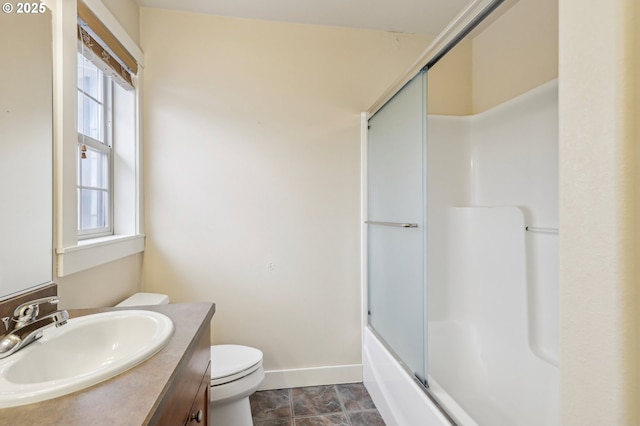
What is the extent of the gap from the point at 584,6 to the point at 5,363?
55.7 inches

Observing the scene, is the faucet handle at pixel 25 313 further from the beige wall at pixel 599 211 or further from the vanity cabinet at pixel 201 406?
the beige wall at pixel 599 211

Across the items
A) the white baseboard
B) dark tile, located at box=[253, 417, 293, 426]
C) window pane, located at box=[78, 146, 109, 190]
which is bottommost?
dark tile, located at box=[253, 417, 293, 426]

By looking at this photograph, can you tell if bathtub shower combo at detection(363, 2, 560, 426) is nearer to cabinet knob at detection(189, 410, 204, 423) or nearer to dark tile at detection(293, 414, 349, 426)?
dark tile at detection(293, 414, 349, 426)

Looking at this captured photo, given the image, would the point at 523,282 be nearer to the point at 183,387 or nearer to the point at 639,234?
the point at 639,234

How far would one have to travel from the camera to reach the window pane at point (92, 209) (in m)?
1.59

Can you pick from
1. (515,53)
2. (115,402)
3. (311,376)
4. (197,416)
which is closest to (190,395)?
(197,416)

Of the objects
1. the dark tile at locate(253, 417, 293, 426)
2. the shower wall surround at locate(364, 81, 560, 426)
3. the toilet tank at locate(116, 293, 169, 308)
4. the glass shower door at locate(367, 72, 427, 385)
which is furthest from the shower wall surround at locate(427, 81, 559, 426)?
the toilet tank at locate(116, 293, 169, 308)

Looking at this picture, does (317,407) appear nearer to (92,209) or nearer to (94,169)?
(92,209)

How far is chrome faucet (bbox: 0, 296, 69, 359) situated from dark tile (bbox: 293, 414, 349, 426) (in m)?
1.31

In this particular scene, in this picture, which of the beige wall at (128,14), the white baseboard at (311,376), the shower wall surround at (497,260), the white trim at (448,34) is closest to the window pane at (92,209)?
the beige wall at (128,14)

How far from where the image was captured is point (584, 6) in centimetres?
57

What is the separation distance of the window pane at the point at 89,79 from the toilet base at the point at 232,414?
5.51 feet

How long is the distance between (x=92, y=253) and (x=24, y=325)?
21.3 inches

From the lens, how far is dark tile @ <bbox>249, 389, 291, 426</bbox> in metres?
1.82
